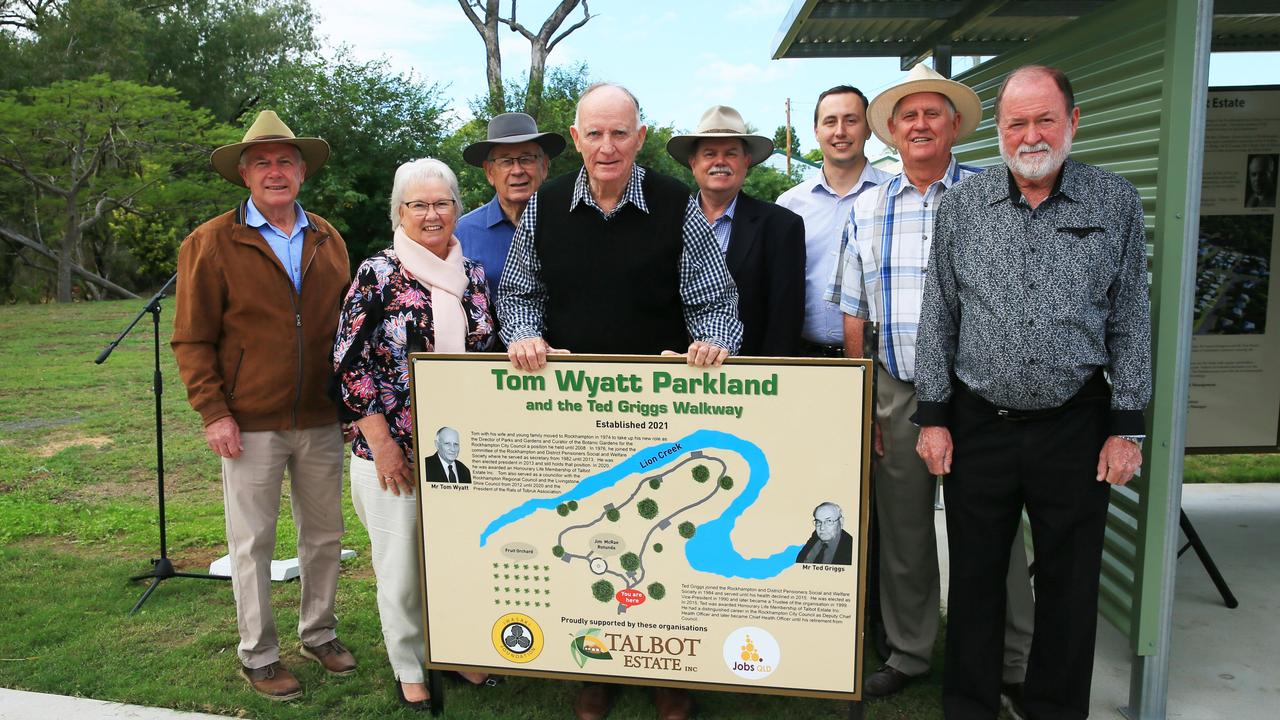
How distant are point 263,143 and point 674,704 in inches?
111

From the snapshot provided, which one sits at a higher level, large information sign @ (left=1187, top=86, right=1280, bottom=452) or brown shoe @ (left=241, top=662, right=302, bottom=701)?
large information sign @ (left=1187, top=86, right=1280, bottom=452)

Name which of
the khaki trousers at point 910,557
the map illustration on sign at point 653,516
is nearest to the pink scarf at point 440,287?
the map illustration on sign at point 653,516

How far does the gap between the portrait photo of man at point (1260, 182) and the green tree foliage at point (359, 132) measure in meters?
12.7

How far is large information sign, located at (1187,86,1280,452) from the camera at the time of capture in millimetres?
5375

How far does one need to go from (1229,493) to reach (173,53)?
39.6 meters

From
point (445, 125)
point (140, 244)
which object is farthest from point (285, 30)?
point (445, 125)

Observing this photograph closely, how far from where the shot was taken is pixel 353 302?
135 inches

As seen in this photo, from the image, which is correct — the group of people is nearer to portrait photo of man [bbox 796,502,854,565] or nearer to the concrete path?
portrait photo of man [bbox 796,502,854,565]

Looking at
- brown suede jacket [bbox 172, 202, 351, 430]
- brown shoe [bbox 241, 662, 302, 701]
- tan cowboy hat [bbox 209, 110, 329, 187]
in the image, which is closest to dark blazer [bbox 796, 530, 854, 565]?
brown suede jacket [bbox 172, 202, 351, 430]

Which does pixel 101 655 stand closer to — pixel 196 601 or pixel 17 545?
pixel 196 601

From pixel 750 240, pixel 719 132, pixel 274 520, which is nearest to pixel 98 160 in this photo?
pixel 274 520

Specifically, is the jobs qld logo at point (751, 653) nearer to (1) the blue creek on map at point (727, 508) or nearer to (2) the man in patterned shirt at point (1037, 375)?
(1) the blue creek on map at point (727, 508)

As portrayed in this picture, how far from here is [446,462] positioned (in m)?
3.39

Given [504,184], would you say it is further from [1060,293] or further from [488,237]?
[1060,293]
